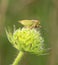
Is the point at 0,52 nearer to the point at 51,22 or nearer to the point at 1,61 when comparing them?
the point at 1,61

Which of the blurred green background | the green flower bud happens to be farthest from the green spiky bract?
the blurred green background

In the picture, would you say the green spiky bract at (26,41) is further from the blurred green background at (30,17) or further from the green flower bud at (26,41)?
the blurred green background at (30,17)

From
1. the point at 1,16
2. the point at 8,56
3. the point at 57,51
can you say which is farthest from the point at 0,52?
the point at 57,51

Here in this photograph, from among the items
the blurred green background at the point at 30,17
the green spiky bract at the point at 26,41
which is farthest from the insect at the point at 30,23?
the blurred green background at the point at 30,17

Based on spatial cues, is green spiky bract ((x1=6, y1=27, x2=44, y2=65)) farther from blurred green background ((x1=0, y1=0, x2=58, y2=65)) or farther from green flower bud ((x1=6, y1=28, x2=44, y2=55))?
blurred green background ((x1=0, y1=0, x2=58, y2=65))

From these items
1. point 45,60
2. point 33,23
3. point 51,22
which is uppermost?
point 33,23

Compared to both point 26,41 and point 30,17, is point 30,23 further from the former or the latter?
point 30,17
